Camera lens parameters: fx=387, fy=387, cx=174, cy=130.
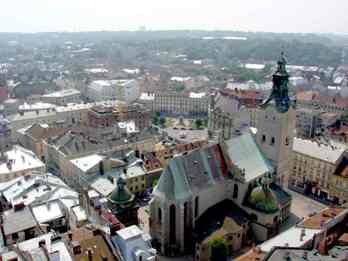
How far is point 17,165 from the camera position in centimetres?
9044

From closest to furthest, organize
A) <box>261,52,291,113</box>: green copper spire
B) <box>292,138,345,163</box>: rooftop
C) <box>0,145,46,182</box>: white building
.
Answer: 1. <box>261,52,291,113</box>: green copper spire
2. <box>0,145,46,182</box>: white building
3. <box>292,138,345,163</box>: rooftop

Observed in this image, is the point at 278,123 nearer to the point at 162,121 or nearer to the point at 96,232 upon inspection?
the point at 96,232

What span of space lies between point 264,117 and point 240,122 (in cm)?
4769

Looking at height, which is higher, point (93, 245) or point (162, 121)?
point (93, 245)

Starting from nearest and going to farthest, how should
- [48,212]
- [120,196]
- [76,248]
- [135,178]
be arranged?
1. [76,248]
2. [48,212]
3. [120,196]
4. [135,178]

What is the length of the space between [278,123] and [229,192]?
638 inches

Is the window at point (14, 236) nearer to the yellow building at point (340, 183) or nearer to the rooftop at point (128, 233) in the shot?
the rooftop at point (128, 233)

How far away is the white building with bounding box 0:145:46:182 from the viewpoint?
87.0 m

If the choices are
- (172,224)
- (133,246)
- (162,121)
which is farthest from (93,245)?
(162,121)

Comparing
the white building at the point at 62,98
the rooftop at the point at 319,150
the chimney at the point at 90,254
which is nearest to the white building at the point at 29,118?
the white building at the point at 62,98

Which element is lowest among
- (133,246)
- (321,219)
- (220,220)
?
(220,220)

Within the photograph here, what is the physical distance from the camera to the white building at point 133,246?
46.1 m

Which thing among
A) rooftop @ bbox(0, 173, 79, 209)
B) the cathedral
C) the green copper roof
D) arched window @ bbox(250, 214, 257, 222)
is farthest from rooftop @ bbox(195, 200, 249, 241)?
rooftop @ bbox(0, 173, 79, 209)

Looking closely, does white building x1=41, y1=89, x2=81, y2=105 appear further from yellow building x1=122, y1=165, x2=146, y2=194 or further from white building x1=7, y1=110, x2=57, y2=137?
yellow building x1=122, y1=165, x2=146, y2=194
